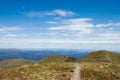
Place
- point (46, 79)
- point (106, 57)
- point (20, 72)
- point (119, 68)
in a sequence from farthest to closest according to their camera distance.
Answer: point (106, 57)
point (119, 68)
point (20, 72)
point (46, 79)

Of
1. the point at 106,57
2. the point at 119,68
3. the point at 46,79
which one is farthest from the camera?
the point at 106,57

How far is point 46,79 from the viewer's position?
6334 cm

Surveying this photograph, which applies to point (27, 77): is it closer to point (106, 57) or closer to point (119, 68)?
point (119, 68)

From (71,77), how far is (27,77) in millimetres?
12736

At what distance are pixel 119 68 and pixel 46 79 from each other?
121 ft

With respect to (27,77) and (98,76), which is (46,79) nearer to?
(27,77)

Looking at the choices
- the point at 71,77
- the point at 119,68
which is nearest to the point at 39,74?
the point at 71,77

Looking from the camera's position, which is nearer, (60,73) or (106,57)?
(60,73)

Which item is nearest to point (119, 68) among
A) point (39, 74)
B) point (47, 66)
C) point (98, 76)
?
point (98, 76)

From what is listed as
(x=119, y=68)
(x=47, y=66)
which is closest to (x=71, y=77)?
(x=47, y=66)

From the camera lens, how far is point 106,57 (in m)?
131

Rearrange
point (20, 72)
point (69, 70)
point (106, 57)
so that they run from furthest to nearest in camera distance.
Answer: point (106, 57) < point (69, 70) < point (20, 72)

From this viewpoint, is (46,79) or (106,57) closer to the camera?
(46,79)

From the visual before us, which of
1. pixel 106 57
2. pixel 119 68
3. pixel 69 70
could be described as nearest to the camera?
pixel 69 70
